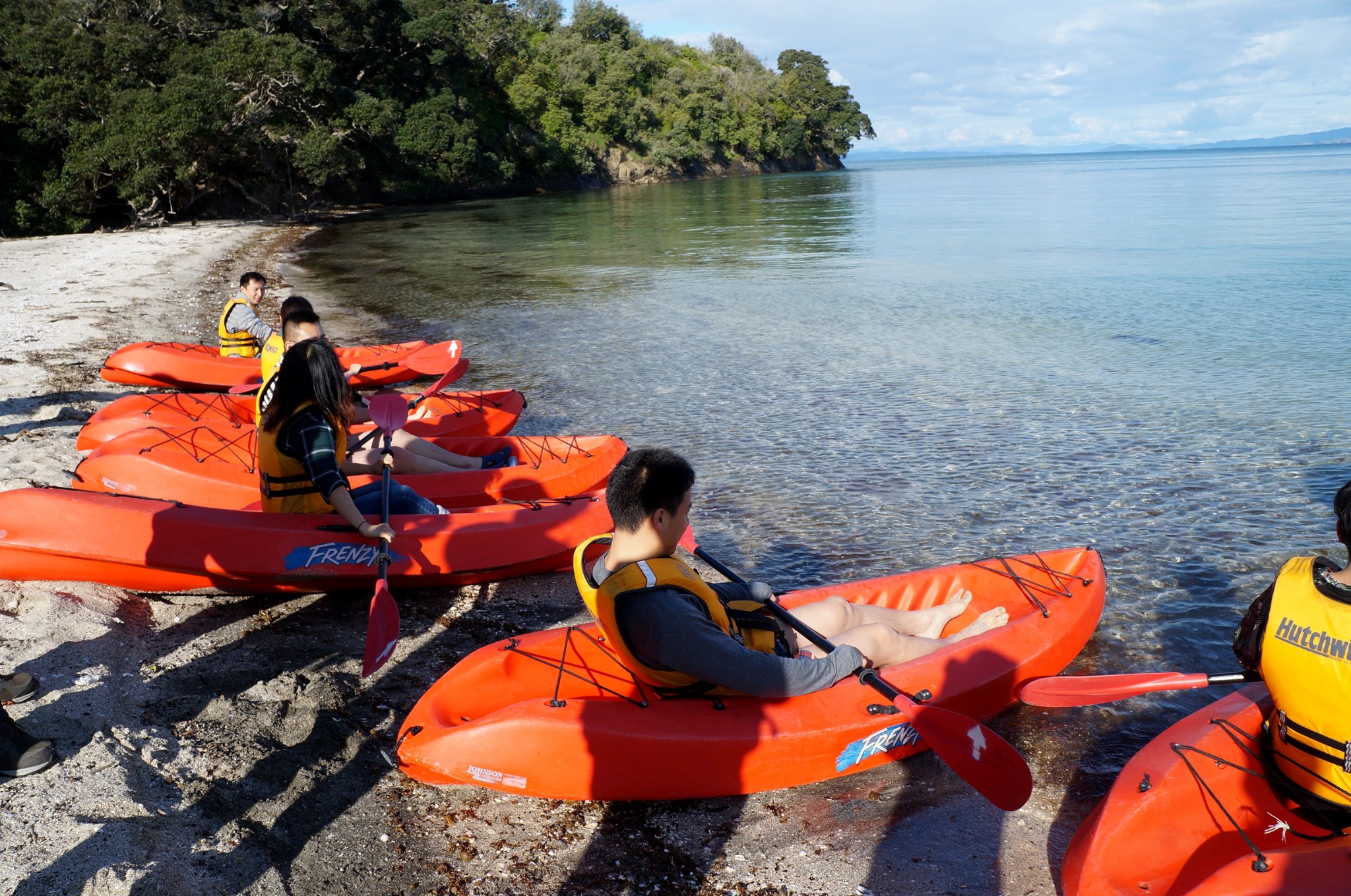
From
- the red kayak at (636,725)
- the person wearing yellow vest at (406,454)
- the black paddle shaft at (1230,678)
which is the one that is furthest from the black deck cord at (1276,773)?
the person wearing yellow vest at (406,454)

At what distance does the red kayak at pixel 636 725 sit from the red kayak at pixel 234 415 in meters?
3.51

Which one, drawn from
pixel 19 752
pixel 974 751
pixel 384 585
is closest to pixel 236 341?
pixel 384 585

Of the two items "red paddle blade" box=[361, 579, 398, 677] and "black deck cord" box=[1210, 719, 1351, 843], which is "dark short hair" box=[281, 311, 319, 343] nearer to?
"red paddle blade" box=[361, 579, 398, 677]

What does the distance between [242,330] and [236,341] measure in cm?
15

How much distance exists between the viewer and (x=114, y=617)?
4.55 meters

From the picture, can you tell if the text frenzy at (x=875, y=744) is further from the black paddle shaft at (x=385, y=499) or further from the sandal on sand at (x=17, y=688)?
the sandal on sand at (x=17, y=688)

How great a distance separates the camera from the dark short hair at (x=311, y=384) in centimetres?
434

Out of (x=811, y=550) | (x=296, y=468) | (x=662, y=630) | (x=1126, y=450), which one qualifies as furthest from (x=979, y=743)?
(x=1126, y=450)

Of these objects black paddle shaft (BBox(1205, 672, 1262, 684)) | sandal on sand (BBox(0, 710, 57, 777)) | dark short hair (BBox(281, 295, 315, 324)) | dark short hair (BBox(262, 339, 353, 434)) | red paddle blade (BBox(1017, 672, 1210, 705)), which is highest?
dark short hair (BBox(281, 295, 315, 324))

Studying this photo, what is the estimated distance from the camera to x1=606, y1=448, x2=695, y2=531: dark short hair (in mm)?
3012

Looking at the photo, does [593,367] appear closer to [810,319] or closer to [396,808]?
[810,319]

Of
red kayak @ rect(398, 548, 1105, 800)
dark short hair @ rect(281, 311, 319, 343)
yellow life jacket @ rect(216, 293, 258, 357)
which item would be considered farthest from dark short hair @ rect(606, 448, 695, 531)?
yellow life jacket @ rect(216, 293, 258, 357)

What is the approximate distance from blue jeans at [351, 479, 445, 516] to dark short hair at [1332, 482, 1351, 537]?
4.26 meters

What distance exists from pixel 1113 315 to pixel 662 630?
12.7m
